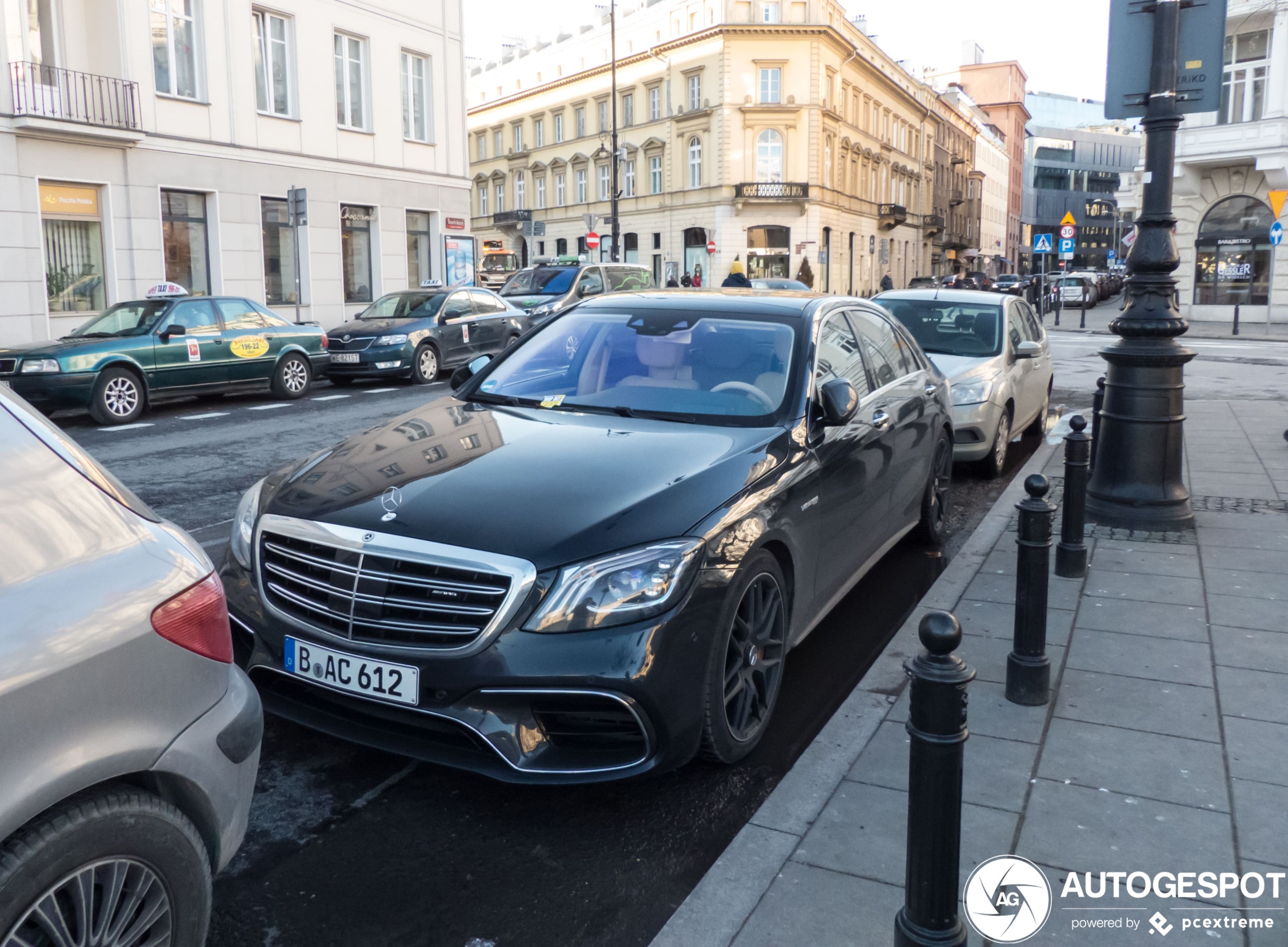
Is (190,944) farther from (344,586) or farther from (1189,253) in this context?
(1189,253)

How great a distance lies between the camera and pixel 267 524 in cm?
358

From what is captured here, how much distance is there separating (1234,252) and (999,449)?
29599mm

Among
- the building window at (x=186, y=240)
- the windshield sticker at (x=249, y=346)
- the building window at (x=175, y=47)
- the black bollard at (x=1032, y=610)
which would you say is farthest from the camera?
the building window at (x=186, y=240)

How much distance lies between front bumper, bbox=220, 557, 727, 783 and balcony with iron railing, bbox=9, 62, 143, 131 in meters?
18.2

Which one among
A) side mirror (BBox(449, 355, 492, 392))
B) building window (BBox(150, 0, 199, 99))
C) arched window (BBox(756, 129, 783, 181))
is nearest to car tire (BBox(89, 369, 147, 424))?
side mirror (BBox(449, 355, 492, 392))

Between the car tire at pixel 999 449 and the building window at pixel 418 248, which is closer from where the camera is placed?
the car tire at pixel 999 449

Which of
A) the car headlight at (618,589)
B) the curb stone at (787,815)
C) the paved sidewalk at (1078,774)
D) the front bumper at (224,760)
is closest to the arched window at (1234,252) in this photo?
the paved sidewalk at (1078,774)

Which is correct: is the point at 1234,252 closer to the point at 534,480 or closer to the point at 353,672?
the point at 534,480

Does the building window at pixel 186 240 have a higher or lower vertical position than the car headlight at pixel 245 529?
higher

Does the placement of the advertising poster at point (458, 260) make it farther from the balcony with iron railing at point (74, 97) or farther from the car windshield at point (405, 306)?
the car windshield at point (405, 306)

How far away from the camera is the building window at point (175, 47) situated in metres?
20.2

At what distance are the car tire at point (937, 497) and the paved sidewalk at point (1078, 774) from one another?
571 mm

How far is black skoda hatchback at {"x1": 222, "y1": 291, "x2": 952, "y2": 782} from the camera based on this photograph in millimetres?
3119

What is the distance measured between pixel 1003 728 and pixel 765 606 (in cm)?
96
